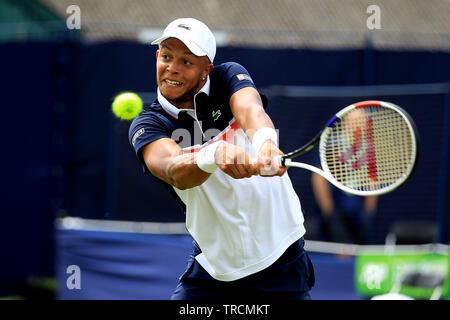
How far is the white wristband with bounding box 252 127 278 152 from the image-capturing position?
121 inches

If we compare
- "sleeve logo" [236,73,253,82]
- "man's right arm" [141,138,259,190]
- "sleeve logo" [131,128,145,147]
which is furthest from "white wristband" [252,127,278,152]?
"sleeve logo" [131,128,145,147]

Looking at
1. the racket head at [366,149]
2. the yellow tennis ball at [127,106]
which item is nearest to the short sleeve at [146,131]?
the yellow tennis ball at [127,106]

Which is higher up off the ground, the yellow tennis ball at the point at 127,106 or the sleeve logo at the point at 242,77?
the sleeve logo at the point at 242,77

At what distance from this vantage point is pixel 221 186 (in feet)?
11.1

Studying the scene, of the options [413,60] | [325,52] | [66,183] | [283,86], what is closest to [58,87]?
[66,183]

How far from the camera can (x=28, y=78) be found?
729 centimetres

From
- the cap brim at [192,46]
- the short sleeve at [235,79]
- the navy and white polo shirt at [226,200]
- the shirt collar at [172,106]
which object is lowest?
the navy and white polo shirt at [226,200]

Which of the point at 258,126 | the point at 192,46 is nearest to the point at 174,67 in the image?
the point at 192,46

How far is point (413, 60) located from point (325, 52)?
969mm

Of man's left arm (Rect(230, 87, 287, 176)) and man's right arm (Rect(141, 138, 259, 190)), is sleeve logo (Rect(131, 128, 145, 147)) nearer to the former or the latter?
man's right arm (Rect(141, 138, 259, 190))

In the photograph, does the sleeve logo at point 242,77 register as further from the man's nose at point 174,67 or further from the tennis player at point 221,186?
the man's nose at point 174,67

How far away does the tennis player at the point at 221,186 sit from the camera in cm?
333

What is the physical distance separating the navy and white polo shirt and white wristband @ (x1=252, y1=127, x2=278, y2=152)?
33cm

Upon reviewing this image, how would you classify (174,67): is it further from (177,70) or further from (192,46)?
(192,46)
